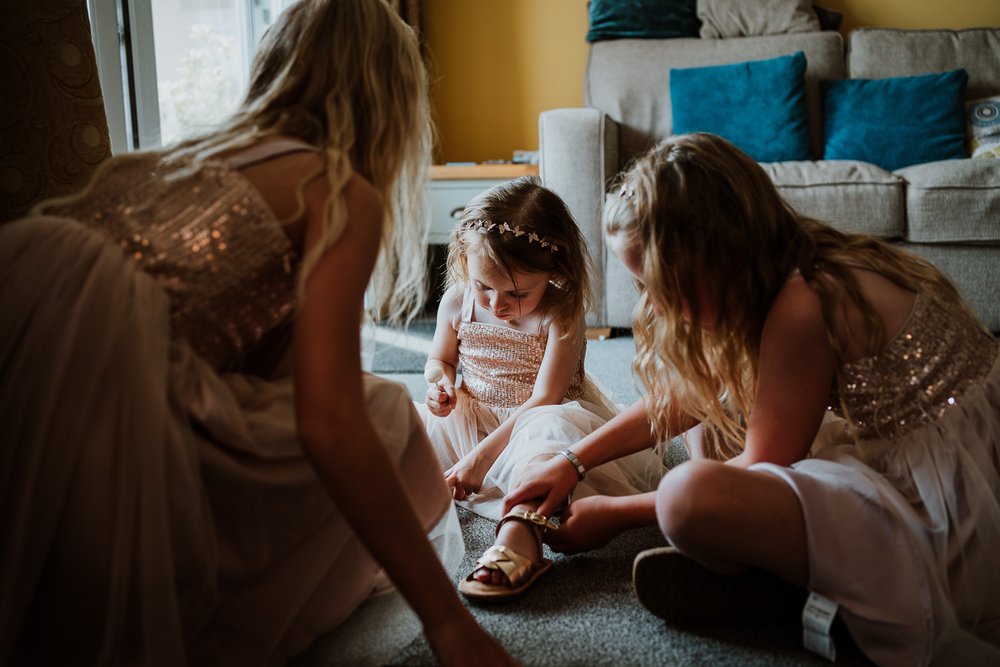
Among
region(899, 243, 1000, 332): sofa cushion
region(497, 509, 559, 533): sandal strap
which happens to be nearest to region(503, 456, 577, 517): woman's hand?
region(497, 509, 559, 533): sandal strap

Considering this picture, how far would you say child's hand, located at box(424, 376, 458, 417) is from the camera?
1464 millimetres

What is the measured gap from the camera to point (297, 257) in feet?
2.70

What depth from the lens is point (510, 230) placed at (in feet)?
4.69

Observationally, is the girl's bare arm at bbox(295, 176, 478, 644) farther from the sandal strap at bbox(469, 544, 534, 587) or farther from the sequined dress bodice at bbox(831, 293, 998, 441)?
the sequined dress bodice at bbox(831, 293, 998, 441)

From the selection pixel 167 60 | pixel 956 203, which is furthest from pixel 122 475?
pixel 956 203

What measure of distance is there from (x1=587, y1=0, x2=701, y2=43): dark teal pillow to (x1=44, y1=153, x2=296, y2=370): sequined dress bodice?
9.16 ft

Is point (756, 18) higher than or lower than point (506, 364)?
higher

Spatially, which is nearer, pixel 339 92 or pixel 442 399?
pixel 339 92

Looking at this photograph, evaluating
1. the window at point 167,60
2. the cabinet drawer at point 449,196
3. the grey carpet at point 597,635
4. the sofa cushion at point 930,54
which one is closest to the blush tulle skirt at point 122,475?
the grey carpet at point 597,635

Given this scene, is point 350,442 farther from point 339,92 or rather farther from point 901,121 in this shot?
point 901,121

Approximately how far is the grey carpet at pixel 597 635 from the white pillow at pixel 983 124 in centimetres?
243

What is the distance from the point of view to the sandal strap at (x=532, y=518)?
1.10 meters

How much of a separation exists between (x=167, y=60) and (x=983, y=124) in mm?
2610

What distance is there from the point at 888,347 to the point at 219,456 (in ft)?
2.29
